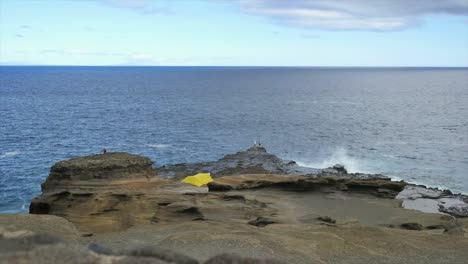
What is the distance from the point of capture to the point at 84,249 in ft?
29.8

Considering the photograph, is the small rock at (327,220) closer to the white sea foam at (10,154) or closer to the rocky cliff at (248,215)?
the rocky cliff at (248,215)

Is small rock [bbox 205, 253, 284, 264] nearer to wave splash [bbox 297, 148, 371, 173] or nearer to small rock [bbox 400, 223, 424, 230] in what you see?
small rock [bbox 400, 223, 424, 230]

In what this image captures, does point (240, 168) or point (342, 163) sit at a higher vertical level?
point (240, 168)

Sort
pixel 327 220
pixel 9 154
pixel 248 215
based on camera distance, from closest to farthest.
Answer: pixel 327 220 → pixel 248 215 → pixel 9 154

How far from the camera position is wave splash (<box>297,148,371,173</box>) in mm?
63375

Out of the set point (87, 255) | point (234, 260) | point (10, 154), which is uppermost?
point (87, 255)

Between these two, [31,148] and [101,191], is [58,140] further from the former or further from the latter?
[101,191]

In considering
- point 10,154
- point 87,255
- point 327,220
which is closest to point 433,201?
point 327,220

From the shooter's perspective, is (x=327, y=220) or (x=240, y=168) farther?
(x=240, y=168)

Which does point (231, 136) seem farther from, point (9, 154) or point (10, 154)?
point (9, 154)

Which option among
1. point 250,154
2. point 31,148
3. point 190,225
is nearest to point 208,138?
point 250,154

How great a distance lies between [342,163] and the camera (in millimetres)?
66688

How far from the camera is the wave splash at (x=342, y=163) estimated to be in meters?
63.4

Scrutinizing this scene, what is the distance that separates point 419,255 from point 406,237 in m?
2.65
